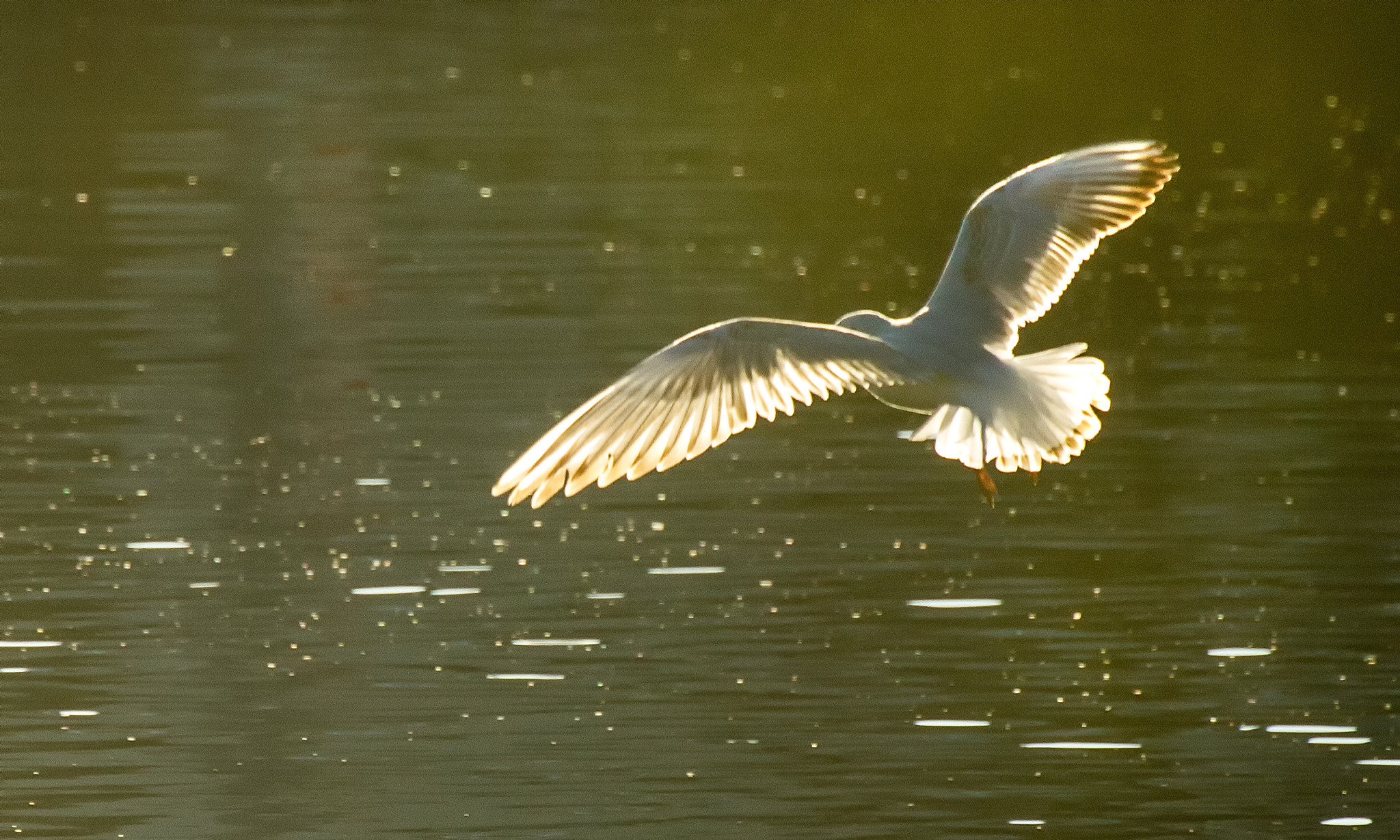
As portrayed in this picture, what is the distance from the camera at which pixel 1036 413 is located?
32.4ft

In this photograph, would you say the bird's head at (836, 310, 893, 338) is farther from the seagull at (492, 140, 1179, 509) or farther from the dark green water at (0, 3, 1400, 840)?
the dark green water at (0, 3, 1400, 840)

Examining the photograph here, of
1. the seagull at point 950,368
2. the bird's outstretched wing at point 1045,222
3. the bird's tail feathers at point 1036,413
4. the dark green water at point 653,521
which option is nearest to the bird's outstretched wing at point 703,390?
the seagull at point 950,368

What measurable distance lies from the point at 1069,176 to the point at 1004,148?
68.5 ft

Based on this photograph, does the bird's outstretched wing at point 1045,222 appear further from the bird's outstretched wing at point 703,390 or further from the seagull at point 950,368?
the bird's outstretched wing at point 703,390

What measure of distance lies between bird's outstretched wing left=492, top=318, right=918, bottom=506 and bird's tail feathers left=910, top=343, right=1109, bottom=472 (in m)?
0.41

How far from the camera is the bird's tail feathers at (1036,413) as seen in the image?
32.1ft

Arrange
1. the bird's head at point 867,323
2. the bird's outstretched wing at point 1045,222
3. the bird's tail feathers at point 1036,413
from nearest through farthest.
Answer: the bird's tail feathers at point 1036,413 < the bird's head at point 867,323 < the bird's outstretched wing at point 1045,222

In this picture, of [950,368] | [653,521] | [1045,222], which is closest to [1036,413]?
[950,368]

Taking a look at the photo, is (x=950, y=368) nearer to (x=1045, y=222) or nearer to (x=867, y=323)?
(x=867, y=323)

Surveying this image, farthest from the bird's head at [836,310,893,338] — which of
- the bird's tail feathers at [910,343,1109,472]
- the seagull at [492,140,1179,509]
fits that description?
the bird's tail feathers at [910,343,1109,472]

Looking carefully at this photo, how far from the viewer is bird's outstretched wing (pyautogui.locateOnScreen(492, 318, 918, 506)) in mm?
8438

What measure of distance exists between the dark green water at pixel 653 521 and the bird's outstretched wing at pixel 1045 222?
1.54 m

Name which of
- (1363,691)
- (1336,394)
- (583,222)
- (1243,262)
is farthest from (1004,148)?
(1363,691)

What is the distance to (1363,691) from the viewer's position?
1137cm
